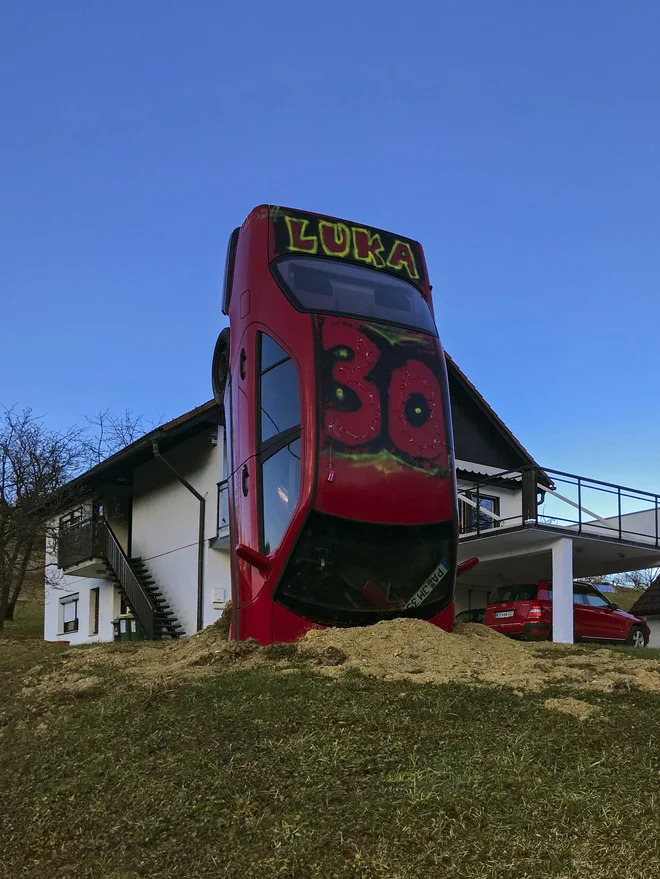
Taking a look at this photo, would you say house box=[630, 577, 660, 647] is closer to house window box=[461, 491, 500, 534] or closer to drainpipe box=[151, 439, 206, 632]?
house window box=[461, 491, 500, 534]

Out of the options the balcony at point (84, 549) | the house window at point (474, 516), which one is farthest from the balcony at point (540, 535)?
the balcony at point (84, 549)

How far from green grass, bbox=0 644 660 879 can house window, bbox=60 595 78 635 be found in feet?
83.0

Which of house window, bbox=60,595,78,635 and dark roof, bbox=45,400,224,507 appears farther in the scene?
house window, bbox=60,595,78,635

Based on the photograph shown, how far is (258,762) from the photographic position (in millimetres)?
4809

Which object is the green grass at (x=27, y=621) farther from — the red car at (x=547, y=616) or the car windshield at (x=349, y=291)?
the car windshield at (x=349, y=291)

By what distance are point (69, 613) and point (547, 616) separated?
2023 cm

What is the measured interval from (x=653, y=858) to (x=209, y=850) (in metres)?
2.00

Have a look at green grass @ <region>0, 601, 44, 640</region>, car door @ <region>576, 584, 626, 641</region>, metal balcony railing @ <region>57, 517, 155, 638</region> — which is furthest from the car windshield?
green grass @ <region>0, 601, 44, 640</region>

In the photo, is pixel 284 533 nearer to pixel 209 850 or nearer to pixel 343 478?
pixel 343 478

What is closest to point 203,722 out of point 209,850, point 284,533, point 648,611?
point 209,850

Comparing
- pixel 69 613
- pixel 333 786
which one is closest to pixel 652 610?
pixel 69 613

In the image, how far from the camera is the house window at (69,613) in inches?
1192

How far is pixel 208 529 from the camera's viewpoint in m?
21.5

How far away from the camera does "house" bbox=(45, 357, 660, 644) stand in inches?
731
